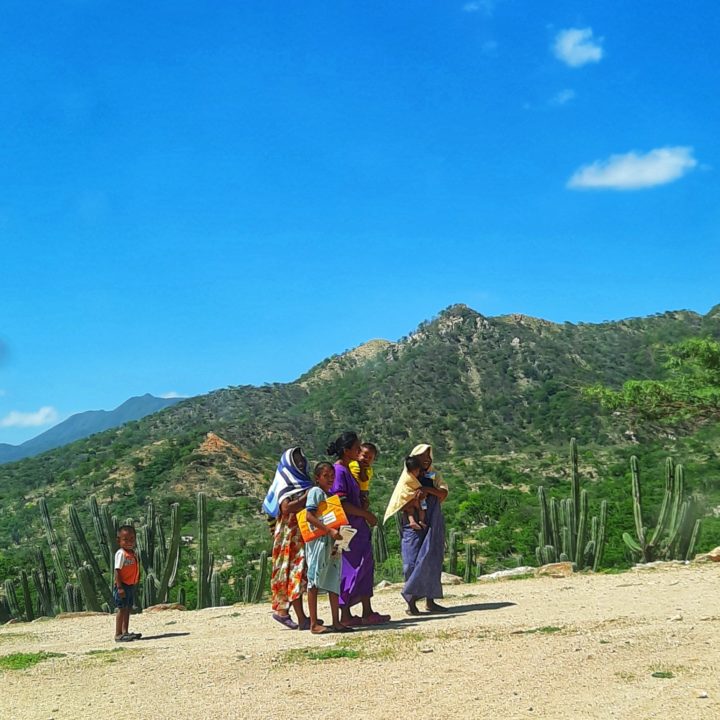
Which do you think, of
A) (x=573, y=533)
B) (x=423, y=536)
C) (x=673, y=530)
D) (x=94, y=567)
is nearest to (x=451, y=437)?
(x=573, y=533)

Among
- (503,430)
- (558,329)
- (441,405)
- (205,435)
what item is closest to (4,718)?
(205,435)

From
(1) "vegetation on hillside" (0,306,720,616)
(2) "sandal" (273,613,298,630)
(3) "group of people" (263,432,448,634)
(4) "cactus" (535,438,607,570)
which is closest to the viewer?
(3) "group of people" (263,432,448,634)

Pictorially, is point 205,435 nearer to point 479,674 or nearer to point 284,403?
point 284,403

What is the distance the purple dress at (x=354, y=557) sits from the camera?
8477 millimetres

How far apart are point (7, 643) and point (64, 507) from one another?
95.9ft

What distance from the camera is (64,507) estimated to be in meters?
38.2

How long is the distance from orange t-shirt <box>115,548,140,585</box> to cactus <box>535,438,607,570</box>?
24.0ft

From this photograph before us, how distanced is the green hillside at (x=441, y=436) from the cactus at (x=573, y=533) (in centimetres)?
416

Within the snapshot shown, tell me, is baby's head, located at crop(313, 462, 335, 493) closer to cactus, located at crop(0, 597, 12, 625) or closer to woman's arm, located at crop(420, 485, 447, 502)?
woman's arm, located at crop(420, 485, 447, 502)

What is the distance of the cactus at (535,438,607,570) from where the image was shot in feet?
48.7

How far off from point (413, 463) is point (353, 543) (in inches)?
37.1

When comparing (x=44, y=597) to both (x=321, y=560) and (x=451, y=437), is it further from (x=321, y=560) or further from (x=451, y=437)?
(x=451, y=437)

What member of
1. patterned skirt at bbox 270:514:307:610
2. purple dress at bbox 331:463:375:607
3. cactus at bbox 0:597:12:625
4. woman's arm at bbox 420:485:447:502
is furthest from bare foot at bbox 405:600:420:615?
cactus at bbox 0:597:12:625

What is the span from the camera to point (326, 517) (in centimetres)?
826
